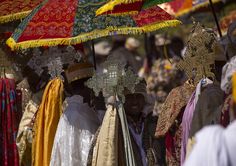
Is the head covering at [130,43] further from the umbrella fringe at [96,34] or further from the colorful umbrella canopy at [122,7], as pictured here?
the colorful umbrella canopy at [122,7]

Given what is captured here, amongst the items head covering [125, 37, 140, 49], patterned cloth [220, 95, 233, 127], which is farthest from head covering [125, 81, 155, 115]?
head covering [125, 37, 140, 49]

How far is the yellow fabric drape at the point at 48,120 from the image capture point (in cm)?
719

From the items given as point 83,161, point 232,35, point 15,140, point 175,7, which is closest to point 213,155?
point 232,35

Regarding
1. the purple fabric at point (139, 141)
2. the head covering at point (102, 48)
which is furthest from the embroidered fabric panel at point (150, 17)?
the head covering at point (102, 48)

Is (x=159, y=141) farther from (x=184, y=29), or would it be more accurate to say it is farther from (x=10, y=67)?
(x=184, y=29)

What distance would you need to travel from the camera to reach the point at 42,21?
7.21 m

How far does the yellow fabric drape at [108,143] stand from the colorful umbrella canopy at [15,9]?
224 cm

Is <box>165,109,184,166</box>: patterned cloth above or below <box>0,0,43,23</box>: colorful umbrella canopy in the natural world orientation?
below

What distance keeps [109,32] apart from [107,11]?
2.60 feet

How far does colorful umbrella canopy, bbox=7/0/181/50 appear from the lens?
6918 mm

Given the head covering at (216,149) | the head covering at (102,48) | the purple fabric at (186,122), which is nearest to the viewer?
the head covering at (216,149)

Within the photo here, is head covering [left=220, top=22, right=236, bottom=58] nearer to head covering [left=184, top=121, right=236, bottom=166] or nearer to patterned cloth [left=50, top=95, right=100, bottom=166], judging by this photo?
patterned cloth [left=50, top=95, right=100, bottom=166]

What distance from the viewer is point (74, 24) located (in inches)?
280

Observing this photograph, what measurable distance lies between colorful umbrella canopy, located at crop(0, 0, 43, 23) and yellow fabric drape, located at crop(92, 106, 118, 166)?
7.34ft
